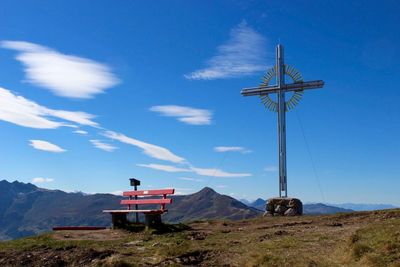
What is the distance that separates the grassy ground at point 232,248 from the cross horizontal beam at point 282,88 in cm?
1149

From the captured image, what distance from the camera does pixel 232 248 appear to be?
47.2ft

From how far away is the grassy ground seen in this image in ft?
38.4

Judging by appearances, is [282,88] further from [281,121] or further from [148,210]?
[148,210]

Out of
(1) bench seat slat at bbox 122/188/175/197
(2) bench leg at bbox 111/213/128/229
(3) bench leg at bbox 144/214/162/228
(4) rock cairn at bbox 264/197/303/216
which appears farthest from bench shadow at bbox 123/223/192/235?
(4) rock cairn at bbox 264/197/303/216

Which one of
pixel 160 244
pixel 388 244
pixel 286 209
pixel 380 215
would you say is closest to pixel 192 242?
pixel 160 244

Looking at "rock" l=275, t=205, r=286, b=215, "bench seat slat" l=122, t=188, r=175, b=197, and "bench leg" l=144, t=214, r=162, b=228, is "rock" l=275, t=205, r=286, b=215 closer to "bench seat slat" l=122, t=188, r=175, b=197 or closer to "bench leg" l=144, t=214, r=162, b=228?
"bench seat slat" l=122, t=188, r=175, b=197

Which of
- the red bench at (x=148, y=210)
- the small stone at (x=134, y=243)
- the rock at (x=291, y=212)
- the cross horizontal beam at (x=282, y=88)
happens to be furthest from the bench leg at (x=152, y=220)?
the cross horizontal beam at (x=282, y=88)

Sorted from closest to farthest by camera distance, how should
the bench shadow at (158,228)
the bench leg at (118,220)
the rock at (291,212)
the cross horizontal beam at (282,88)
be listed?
the bench shadow at (158,228) → the bench leg at (118,220) → the rock at (291,212) → the cross horizontal beam at (282,88)

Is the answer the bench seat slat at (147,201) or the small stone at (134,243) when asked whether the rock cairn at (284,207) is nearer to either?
the bench seat slat at (147,201)

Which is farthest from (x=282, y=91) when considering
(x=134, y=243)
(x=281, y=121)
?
(x=134, y=243)

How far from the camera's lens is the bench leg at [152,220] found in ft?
69.7

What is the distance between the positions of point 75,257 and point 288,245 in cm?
717

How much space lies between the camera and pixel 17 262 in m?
15.4

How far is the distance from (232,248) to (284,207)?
14.9 metres
